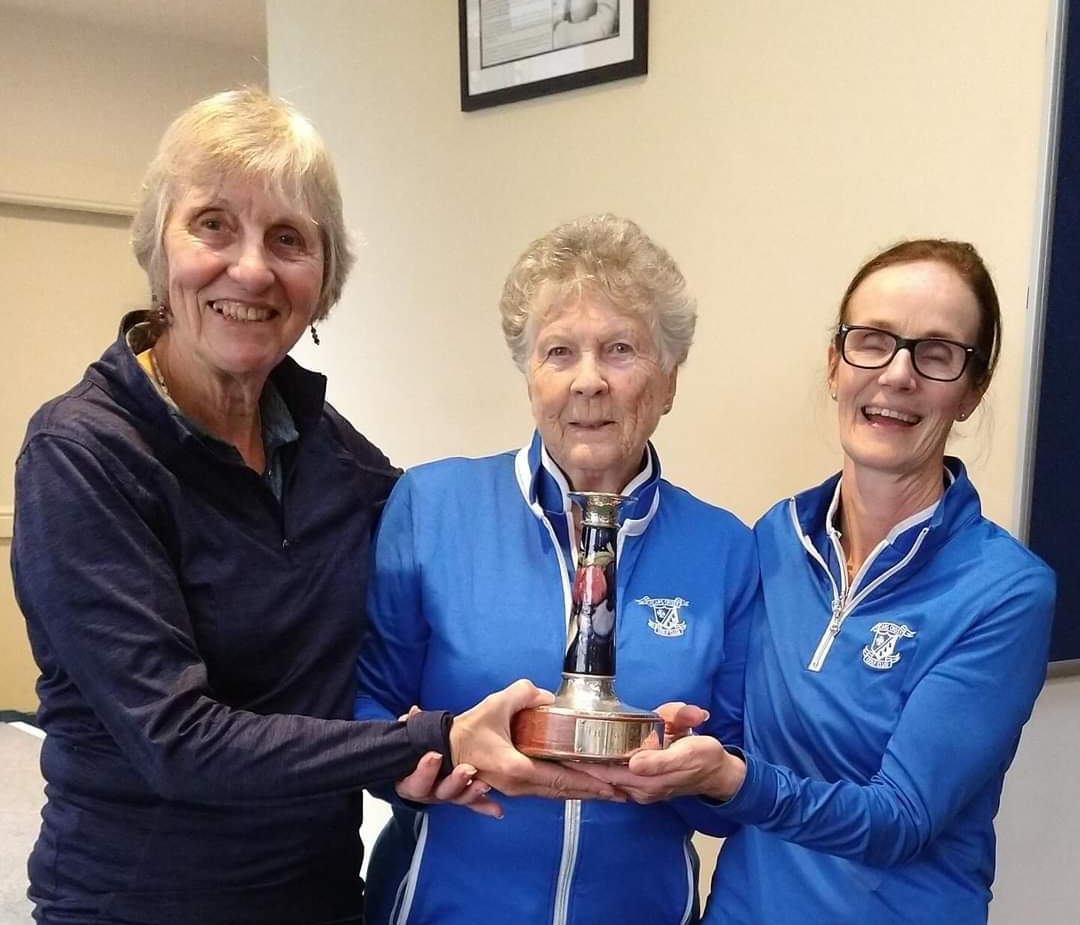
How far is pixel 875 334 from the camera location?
1184 millimetres

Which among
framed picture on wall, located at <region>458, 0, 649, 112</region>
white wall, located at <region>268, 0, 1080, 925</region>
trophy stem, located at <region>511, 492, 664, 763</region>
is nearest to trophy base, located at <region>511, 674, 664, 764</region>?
trophy stem, located at <region>511, 492, 664, 763</region>

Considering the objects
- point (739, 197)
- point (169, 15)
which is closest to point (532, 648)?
point (739, 197)

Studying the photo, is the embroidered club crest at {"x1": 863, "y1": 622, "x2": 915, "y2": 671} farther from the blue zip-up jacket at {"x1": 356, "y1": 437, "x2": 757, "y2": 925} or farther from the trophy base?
the trophy base

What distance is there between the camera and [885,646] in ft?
3.65

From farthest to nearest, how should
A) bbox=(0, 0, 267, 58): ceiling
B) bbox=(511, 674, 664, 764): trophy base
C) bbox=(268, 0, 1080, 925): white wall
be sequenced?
1. bbox=(0, 0, 267, 58): ceiling
2. bbox=(268, 0, 1080, 925): white wall
3. bbox=(511, 674, 664, 764): trophy base

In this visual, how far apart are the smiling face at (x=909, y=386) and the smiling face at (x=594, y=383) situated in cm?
24

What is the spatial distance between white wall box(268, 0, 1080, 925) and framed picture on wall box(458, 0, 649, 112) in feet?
0.11

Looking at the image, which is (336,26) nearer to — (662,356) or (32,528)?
(662,356)

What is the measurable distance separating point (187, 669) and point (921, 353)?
2.79 ft

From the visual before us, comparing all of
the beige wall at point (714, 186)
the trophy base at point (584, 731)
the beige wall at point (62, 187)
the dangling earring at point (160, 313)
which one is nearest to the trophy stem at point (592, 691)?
the trophy base at point (584, 731)

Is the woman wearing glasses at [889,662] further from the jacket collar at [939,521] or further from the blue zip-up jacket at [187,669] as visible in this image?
the blue zip-up jacket at [187,669]

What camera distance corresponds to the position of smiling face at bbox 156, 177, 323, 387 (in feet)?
3.58

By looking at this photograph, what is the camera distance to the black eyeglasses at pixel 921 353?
115 centimetres

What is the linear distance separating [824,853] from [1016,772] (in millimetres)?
691
